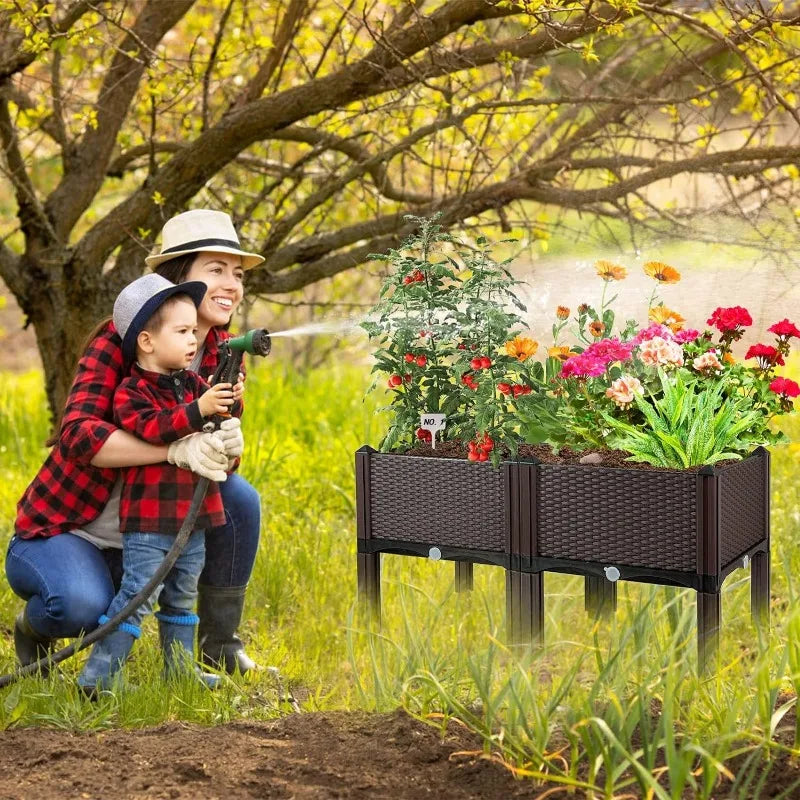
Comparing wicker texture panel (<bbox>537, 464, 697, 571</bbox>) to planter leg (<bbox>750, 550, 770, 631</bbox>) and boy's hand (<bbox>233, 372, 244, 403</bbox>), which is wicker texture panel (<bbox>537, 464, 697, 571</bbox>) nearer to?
planter leg (<bbox>750, 550, 770, 631</bbox>)

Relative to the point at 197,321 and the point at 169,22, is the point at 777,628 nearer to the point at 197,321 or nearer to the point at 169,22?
the point at 197,321

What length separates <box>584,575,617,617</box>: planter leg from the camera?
3.34m

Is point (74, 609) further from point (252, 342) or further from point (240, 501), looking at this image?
point (252, 342)

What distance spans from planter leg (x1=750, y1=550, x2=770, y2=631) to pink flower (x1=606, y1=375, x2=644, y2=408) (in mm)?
633

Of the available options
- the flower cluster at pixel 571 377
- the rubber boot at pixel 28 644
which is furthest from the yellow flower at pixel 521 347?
the rubber boot at pixel 28 644

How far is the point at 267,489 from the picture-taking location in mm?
5066

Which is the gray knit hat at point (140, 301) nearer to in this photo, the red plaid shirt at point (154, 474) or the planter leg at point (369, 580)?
the red plaid shirt at point (154, 474)

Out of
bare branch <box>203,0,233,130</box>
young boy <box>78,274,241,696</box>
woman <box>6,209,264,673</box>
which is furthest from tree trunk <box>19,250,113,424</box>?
young boy <box>78,274,241,696</box>

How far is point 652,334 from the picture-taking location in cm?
298

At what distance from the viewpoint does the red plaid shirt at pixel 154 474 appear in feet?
9.73

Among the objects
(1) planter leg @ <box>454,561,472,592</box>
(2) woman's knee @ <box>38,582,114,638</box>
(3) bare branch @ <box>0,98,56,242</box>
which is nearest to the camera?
(2) woman's knee @ <box>38,582,114,638</box>

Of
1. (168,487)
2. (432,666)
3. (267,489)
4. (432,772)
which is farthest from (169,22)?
(432,772)

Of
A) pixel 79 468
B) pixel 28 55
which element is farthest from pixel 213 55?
pixel 79 468

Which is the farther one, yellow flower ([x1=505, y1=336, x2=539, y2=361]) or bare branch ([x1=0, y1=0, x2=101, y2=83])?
bare branch ([x1=0, y1=0, x2=101, y2=83])
